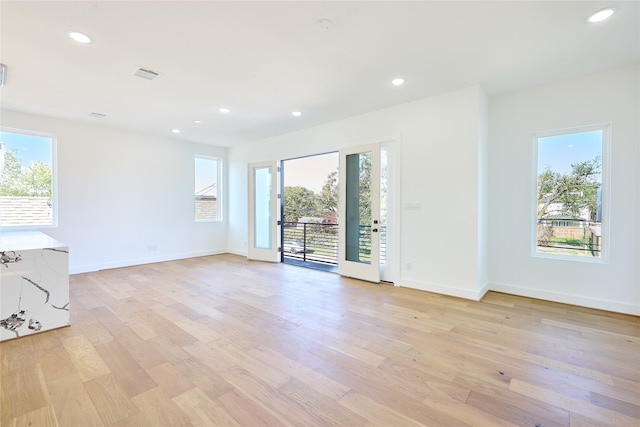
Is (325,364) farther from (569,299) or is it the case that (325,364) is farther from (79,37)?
(79,37)

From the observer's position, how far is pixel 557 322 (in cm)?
284

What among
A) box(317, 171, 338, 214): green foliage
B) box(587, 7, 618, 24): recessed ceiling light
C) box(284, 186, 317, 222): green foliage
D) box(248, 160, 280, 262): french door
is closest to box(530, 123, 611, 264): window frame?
box(587, 7, 618, 24): recessed ceiling light

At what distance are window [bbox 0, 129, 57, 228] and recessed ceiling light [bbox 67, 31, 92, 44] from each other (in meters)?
3.22

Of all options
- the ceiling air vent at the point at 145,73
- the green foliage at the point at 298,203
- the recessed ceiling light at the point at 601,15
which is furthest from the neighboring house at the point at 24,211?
→ the recessed ceiling light at the point at 601,15

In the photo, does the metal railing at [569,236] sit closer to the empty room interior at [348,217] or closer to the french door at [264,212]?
the empty room interior at [348,217]

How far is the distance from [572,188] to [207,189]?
6792 mm

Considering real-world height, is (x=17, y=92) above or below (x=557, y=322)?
above

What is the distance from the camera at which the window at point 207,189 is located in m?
6.61

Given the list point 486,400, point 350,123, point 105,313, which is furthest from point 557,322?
point 105,313

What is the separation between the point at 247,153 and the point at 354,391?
576cm

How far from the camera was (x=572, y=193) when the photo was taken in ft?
11.3

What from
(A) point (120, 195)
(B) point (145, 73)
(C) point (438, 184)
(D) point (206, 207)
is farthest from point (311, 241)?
(B) point (145, 73)

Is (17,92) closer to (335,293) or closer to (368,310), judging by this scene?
(335,293)

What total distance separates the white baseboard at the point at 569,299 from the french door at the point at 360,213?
1718 mm
